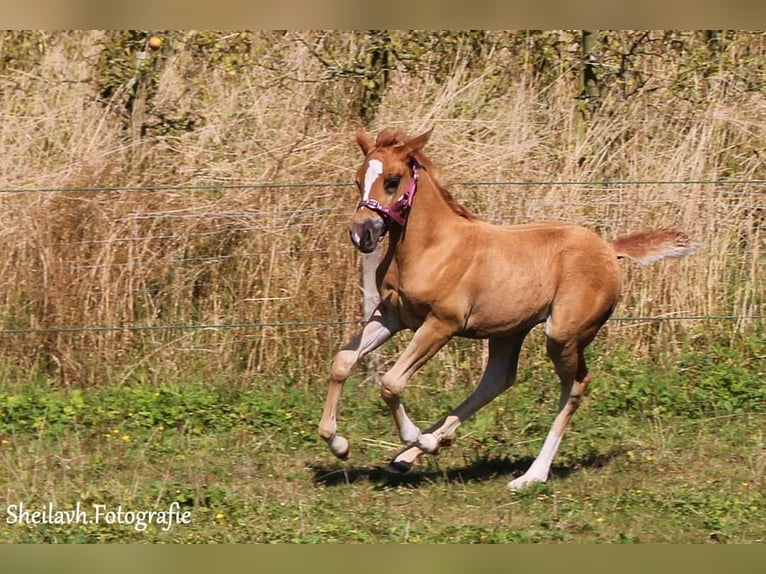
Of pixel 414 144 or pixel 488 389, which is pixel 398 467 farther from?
pixel 414 144

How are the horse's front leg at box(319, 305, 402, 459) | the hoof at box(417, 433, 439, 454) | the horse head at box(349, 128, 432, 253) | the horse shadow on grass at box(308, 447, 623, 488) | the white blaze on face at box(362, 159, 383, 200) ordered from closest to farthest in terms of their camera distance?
the horse head at box(349, 128, 432, 253), the white blaze on face at box(362, 159, 383, 200), the horse's front leg at box(319, 305, 402, 459), the hoof at box(417, 433, 439, 454), the horse shadow on grass at box(308, 447, 623, 488)

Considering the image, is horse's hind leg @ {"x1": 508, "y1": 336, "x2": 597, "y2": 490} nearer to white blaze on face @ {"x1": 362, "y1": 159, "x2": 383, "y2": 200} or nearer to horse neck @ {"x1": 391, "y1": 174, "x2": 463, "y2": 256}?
horse neck @ {"x1": 391, "y1": 174, "x2": 463, "y2": 256}

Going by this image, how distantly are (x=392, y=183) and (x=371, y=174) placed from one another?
0.58 feet

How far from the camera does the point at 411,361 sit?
695cm

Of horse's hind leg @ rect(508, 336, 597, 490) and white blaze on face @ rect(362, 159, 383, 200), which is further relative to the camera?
horse's hind leg @ rect(508, 336, 597, 490)

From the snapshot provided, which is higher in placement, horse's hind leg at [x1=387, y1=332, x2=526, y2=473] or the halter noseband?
the halter noseband

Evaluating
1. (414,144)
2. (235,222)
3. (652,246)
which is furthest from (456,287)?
(235,222)

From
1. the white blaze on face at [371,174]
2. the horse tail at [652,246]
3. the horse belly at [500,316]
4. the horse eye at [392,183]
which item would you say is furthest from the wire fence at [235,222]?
the white blaze on face at [371,174]

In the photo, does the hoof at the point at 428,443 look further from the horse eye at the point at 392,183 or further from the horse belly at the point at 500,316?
the horse eye at the point at 392,183

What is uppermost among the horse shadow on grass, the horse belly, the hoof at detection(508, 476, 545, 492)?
the horse belly

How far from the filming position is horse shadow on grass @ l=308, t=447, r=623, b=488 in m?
7.26

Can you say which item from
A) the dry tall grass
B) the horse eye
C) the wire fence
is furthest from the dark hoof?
the wire fence

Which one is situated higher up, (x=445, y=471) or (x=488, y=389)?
(x=488, y=389)

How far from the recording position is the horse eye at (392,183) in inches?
266
